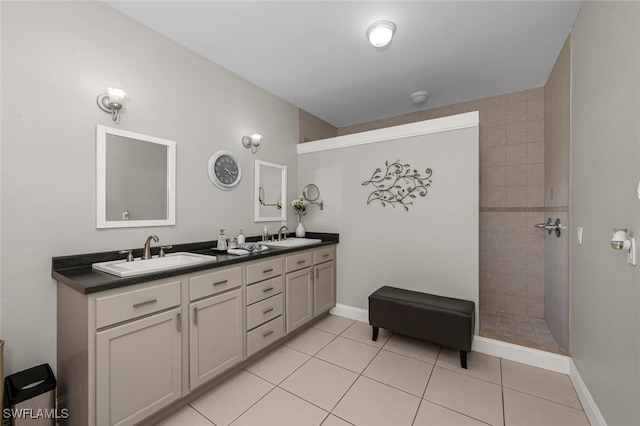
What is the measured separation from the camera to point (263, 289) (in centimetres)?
216

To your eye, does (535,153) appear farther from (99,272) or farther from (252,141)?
(99,272)

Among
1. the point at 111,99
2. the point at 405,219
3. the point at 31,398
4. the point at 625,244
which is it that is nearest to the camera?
the point at 625,244

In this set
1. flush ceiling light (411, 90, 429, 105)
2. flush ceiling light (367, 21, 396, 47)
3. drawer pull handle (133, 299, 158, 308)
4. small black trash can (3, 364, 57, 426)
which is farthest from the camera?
flush ceiling light (411, 90, 429, 105)

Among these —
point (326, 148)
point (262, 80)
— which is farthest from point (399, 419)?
point (262, 80)

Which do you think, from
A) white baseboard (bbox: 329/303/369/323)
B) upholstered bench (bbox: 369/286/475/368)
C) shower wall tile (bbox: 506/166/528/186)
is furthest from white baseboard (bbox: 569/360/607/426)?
shower wall tile (bbox: 506/166/528/186)

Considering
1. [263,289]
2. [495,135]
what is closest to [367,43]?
[495,135]

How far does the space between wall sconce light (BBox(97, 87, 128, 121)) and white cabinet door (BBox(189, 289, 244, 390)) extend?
4.67 ft

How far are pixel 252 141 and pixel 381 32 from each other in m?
1.58

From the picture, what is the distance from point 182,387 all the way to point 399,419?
134 cm

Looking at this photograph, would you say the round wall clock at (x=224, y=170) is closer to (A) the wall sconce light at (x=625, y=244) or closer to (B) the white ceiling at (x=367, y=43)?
(B) the white ceiling at (x=367, y=43)

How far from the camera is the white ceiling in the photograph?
180cm

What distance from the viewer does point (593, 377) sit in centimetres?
153

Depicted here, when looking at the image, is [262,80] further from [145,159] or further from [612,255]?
[612,255]

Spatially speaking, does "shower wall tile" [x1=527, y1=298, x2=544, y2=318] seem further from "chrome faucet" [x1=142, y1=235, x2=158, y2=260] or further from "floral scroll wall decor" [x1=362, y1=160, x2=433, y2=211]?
"chrome faucet" [x1=142, y1=235, x2=158, y2=260]
